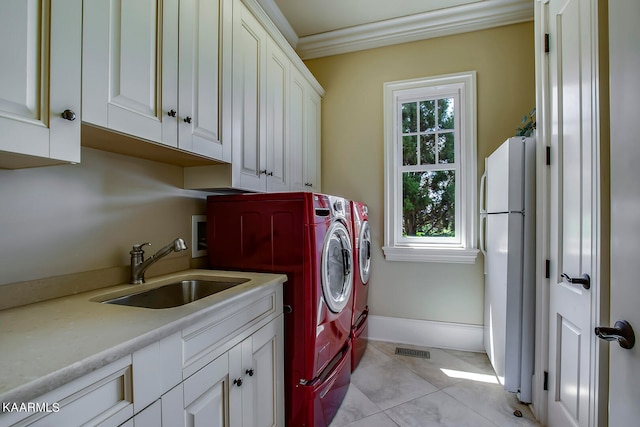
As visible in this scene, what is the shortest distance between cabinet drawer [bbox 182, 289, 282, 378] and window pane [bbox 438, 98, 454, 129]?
7.88 ft

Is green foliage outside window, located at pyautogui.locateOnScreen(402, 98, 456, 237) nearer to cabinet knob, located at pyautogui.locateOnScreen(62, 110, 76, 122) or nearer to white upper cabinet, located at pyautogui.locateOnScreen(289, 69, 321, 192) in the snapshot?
white upper cabinet, located at pyautogui.locateOnScreen(289, 69, 321, 192)

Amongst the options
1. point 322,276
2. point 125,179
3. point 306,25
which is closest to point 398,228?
point 322,276

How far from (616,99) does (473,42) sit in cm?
244

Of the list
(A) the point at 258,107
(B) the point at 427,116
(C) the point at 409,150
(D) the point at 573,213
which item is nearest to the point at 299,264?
(A) the point at 258,107

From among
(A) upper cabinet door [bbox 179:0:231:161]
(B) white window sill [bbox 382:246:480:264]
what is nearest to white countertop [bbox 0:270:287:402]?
(A) upper cabinet door [bbox 179:0:231:161]

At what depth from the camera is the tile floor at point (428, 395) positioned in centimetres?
180

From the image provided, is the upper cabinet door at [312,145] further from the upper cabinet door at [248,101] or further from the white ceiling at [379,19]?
the upper cabinet door at [248,101]

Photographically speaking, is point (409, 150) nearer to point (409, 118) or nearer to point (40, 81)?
point (409, 118)

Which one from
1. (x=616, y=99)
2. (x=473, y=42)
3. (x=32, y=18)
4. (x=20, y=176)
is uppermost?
(x=473, y=42)

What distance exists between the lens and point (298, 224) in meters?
1.57

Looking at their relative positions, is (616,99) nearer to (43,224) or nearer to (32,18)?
(32,18)

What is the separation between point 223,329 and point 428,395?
5.43 feet

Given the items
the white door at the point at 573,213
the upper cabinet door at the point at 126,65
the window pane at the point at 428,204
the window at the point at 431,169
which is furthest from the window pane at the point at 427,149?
the upper cabinet door at the point at 126,65

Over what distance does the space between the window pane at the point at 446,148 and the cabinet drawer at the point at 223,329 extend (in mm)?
2234
